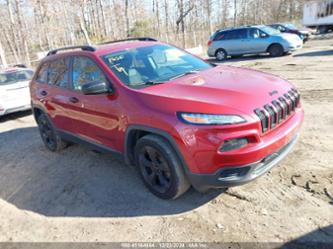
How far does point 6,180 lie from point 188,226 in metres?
3.20

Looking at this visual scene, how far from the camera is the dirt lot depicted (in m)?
2.89

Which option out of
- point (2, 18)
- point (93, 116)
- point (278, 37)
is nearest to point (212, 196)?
point (93, 116)

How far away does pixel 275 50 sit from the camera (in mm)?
14656

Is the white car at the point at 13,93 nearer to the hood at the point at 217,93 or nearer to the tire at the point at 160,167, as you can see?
the tire at the point at 160,167

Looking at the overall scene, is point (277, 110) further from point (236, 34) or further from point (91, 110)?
point (236, 34)

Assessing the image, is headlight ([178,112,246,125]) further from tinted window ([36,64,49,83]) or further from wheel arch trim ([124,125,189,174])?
tinted window ([36,64,49,83])

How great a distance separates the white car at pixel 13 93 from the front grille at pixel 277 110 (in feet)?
24.3

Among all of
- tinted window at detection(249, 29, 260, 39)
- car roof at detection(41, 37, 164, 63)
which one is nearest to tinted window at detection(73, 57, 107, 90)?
car roof at detection(41, 37, 164, 63)

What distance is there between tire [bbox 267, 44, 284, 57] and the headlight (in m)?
13.2

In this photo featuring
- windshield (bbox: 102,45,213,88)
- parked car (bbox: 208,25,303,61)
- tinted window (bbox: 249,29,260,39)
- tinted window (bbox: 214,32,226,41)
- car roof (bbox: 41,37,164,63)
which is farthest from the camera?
tinted window (bbox: 214,32,226,41)

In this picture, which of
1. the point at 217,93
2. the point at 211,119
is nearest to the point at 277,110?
the point at 217,93

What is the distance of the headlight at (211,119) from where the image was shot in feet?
8.94

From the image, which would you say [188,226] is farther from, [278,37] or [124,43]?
[278,37]

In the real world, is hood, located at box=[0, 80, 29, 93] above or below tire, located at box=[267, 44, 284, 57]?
above
